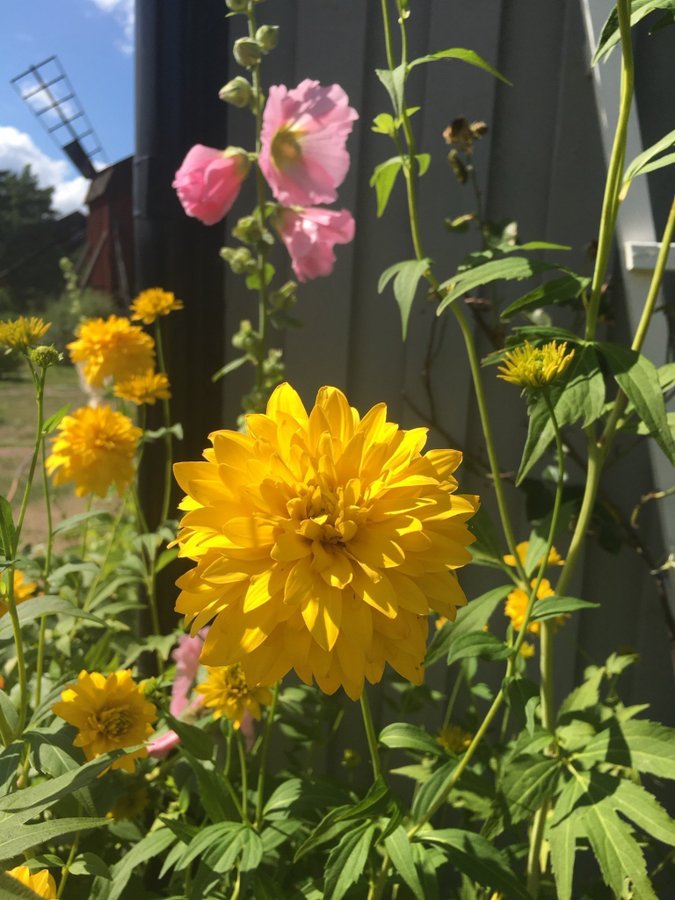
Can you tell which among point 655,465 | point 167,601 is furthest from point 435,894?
point 167,601

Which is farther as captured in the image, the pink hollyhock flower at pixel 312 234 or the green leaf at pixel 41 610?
the pink hollyhock flower at pixel 312 234

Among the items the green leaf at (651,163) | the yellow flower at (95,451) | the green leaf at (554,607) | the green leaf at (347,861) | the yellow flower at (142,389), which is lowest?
the green leaf at (347,861)

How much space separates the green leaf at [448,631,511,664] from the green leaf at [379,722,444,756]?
10 centimetres

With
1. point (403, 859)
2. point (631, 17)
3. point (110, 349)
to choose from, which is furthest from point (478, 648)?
point (110, 349)

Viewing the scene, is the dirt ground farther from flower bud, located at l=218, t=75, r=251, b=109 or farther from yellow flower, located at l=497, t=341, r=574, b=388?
yellow flower, located at l=497, t=341, r=574, b=388

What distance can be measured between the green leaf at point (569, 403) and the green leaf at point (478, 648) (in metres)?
0.17

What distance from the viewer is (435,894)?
24.0 inches

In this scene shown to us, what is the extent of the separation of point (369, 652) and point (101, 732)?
0.32 meters

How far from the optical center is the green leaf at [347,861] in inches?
21.1

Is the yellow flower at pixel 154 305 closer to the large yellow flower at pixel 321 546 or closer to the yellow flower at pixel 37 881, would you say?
the large yellow flower at pixel 321 546

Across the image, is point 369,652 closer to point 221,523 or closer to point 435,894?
point 221,523

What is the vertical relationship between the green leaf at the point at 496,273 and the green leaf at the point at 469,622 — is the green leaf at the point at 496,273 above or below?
above

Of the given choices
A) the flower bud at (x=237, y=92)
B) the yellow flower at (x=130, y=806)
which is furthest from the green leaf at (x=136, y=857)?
the flower bud at (x=237, y=92)

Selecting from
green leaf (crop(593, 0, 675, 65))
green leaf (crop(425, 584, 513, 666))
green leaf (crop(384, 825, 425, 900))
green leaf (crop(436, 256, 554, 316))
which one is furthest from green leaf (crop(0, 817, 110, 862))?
green leaf (crop(593, 0, 675, 65))
